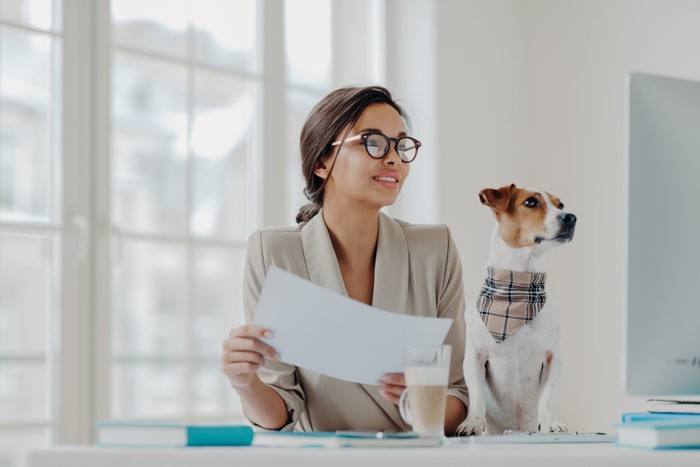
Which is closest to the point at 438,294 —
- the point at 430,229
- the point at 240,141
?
the point at 430,229

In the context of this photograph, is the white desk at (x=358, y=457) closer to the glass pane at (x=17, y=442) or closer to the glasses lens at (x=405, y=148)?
the glasses lens at (x=405, y=148)

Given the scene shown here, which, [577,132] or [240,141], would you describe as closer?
[240,141]

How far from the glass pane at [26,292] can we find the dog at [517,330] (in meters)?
1.61

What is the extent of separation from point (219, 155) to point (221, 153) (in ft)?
0.05

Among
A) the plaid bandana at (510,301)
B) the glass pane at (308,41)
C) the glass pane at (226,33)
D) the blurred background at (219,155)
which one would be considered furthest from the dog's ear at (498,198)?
the glass pane at (308,41)

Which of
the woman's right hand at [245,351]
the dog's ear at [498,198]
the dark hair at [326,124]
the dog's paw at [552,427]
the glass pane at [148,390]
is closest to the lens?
the woman's right hand at [245,351]

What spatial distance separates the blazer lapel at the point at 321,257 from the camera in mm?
1789

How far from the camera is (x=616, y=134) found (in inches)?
145

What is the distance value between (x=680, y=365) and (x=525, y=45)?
10.6 feet

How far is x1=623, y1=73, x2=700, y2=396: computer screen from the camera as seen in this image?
99 cm

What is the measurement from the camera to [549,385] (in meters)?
1.37

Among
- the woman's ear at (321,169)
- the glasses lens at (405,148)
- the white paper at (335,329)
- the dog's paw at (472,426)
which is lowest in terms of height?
the dog's paw at (472,426)

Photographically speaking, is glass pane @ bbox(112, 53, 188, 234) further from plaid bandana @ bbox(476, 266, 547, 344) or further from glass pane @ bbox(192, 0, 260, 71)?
plaid bandana @ bbox(476, 266, 547, 344)

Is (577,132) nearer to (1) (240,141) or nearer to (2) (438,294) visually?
(1) (240,141)
